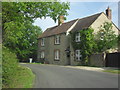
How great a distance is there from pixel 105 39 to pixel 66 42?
8.17 m

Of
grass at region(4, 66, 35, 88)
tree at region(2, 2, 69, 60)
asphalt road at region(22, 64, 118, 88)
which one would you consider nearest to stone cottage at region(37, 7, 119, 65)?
tree at region(2, 2, 69, 60)

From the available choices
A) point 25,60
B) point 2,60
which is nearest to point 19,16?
point 2,60

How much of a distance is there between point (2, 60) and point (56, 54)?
28208 millimetres

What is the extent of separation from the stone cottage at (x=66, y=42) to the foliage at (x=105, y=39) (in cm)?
135

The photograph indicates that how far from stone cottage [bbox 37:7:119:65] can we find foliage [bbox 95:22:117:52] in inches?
53.2

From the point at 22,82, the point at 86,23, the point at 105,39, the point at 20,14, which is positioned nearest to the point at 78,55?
the point at 105,39

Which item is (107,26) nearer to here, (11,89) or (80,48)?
(80,48)

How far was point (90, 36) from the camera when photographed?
28.7 meters

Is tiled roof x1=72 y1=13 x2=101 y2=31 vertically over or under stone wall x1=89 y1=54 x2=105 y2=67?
over

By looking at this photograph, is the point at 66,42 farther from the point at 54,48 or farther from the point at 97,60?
the point at 97,60

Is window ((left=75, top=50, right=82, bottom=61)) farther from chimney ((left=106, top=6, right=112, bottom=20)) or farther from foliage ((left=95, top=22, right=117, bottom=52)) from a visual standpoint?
chimney ((left=106, top=6, right=112, bottom=20))

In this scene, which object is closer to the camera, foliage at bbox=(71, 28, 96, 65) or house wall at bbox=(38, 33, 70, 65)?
foliage at bbox=(71, 28, 96, 65)

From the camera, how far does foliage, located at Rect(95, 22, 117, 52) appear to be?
1126 inches

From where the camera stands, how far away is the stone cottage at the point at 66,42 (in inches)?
1243
